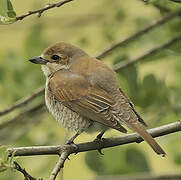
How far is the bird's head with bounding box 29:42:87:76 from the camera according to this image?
4.49m

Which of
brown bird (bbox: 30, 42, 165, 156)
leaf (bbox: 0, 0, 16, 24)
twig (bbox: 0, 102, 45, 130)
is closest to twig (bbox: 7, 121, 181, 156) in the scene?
brown bird (bbox: 30, 42, 165, 156)

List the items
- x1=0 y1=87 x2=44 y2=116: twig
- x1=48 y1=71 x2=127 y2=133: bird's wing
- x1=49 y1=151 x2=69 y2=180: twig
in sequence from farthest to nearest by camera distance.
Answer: x1=0 y1=87 x2=44 y2=116: twig → x1=48 y1=71 x2=127 y2=133: bird's wing → x1=49 y1=151 x2=69 y2=180: twig

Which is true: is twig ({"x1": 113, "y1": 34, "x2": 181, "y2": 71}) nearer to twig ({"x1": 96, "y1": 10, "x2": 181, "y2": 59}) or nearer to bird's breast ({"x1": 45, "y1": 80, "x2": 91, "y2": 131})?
twig ({"x1": 96, "y1": 10, "x2": 181, "y2": 59})

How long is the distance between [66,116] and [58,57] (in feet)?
2.59

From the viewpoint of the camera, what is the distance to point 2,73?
5.25 m

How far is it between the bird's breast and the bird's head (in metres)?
0.39

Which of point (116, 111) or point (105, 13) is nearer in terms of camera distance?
point (116, 111)

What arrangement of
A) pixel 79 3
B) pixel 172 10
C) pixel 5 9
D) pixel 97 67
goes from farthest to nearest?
pixel 79 3
pixel 172 10
pixel 97 67
pixel 5 9

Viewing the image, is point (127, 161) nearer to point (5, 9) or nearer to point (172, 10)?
point (172, 10)

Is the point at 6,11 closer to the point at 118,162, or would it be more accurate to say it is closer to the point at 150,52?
the point at 150,52

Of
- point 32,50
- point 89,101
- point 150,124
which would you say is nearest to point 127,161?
point 150,124

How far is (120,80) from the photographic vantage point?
4566mm

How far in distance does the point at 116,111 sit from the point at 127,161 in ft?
3.55

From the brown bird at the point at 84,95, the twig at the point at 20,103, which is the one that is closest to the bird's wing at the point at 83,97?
the brown bird at the point at 84,95
